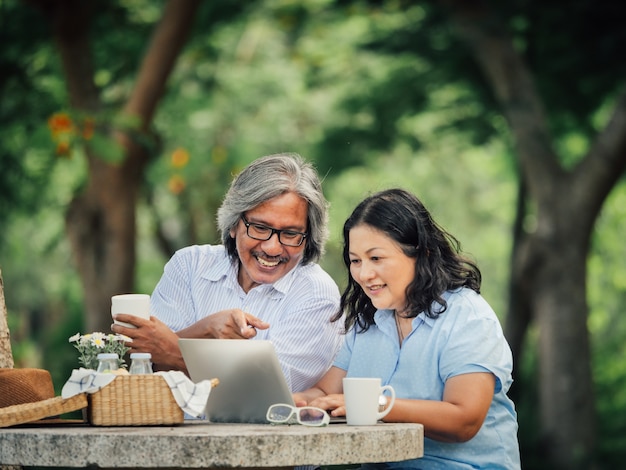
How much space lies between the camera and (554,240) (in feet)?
31.6

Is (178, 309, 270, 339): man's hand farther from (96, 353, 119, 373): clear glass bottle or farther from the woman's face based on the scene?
(96, 353, 119, 373): clear glass bottle

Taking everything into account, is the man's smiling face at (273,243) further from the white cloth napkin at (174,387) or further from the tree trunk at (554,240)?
the tree trunk at (554,240)

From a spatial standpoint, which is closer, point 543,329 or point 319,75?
point 543,329

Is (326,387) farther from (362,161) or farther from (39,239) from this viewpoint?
(39,239)

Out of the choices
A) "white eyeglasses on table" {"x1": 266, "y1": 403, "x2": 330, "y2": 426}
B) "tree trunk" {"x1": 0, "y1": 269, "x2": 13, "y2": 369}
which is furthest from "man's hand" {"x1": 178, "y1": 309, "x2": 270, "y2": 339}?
"tree trunk" {"x1": 0, "y1": 269, "x2": 13, "y2": 369}

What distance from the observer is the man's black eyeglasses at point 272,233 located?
440 centimetres

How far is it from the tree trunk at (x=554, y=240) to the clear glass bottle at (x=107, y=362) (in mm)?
6450

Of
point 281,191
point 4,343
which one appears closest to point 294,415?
point 281,191

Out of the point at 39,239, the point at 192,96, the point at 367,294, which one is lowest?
the point at 367,294

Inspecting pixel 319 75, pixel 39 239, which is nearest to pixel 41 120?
pixel 319 75

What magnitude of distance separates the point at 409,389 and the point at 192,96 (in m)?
10.3

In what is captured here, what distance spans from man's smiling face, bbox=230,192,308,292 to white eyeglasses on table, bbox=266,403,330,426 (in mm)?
863

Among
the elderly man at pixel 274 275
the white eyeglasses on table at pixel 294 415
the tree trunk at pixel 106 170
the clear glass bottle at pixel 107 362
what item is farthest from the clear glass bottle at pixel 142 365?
the tree trunk at pixel 106 170

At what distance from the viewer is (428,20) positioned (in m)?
10.5
